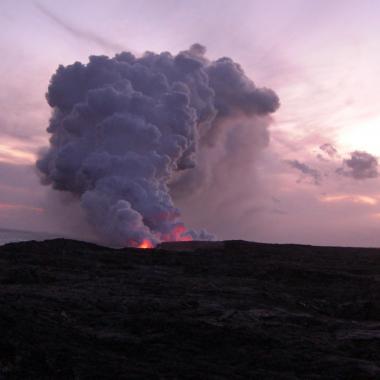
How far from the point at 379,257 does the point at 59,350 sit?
43149 mm

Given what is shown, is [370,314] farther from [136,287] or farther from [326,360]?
[136,287]

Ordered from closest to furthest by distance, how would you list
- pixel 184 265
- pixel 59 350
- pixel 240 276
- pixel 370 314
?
pixel 59 350, pixel 370 314, pixel 240 276, pixel 184 265

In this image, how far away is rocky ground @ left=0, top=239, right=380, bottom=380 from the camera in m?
14.4

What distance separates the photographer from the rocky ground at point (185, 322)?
14.4 meters

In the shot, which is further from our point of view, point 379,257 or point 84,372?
point 379,257

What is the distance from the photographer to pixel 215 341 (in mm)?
18062

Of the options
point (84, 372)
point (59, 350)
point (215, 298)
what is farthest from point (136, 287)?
point (84, 372)

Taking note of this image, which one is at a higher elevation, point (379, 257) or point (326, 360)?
point (379, 257)

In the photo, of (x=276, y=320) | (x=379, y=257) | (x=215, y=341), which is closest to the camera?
(x=215, y=341)

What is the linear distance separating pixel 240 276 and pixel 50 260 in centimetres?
1453

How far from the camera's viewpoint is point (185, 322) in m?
20.3

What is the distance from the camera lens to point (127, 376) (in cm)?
1307

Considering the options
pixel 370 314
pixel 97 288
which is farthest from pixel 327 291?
pixel 97 288

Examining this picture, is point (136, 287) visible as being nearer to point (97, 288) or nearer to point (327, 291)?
point (97, 288)
